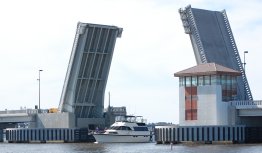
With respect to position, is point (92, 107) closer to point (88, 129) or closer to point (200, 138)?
point (88, 129)

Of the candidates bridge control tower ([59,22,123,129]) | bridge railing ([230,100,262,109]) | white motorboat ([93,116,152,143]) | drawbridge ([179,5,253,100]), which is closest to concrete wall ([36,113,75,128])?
bridge control tower ([59,22,123,129])

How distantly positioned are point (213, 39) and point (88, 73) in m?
14.9

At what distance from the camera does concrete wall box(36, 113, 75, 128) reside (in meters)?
94.2

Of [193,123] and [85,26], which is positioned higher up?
[85,26]

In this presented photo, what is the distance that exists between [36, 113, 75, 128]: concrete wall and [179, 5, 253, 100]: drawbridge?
17442 mm

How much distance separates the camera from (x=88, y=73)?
293 feet

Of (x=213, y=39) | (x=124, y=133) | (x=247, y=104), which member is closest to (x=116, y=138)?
(x=124, y=133)

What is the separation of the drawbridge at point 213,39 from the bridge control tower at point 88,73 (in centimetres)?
815

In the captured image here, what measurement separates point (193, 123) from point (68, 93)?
2036 centimetres

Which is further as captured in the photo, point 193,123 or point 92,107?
point 92,107

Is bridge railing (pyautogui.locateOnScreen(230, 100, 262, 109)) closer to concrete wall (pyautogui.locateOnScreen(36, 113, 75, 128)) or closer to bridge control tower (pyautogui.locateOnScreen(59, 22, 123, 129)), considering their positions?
bridge control tower (pyautogui.locateOnScreen(59, 22, 123, 129))

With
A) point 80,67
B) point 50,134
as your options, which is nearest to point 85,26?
point 80,67

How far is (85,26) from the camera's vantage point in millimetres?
83875

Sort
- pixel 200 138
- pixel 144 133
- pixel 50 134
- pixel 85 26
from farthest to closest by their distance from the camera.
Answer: pixel 50 134, pixel 144 133, pixel 85 26, pixel 200 138
